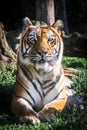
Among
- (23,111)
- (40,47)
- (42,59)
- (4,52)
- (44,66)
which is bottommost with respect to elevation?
(4,52)

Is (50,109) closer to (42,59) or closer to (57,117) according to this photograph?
(57,117)

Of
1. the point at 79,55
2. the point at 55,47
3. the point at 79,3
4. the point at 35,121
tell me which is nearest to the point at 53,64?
the point at 55,47

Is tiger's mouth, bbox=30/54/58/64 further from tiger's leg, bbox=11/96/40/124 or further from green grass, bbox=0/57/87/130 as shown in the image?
green grass, bbox=0/57/87/130

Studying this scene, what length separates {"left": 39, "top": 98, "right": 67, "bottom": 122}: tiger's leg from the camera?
6.08m

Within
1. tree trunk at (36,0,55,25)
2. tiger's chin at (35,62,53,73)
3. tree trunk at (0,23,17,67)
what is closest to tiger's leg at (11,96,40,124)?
tiger's chin at (35,62,53,73)

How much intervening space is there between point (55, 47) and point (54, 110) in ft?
2.46

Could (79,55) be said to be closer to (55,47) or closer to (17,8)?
(17,8)

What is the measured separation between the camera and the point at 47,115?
20.0 feet

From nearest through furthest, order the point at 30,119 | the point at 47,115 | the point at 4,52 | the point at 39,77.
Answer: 1. the point at 30,119
2. the point at 47,115
3. the point at 39,77
4. the point at 4,52

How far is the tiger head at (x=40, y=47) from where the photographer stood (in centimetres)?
600

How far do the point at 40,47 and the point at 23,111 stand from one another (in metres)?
0.78

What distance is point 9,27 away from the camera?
Answer: 54.2 ft

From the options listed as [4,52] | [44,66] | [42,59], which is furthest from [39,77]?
[4,52]

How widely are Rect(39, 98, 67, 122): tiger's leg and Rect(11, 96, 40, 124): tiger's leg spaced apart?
10 centimetres
